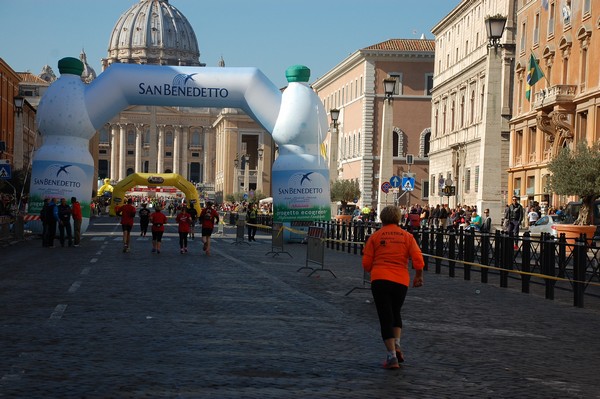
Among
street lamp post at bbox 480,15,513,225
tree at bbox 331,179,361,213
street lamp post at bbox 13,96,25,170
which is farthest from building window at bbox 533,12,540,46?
tree at bbox 331,179,361,213

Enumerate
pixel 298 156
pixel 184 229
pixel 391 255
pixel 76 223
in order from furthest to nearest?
pixel 298 156, pixel 76 223, pixel 184 229, pixel 391 255

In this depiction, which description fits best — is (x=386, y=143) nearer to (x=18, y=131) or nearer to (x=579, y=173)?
(x=579, y=173)

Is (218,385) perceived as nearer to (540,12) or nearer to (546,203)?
(546,203)

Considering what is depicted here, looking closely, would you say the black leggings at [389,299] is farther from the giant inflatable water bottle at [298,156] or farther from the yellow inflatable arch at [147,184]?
the yellow inflatable arch at [147,184]

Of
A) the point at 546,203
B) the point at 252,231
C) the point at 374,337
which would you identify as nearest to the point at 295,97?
the point at 252,231

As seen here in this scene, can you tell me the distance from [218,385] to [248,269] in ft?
49.1

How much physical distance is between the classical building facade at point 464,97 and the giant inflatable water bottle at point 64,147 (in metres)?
16.4

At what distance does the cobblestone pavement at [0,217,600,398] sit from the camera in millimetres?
8625

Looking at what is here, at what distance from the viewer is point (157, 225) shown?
2983 cm

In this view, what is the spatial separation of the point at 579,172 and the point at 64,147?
1636cm

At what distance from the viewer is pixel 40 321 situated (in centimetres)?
1247

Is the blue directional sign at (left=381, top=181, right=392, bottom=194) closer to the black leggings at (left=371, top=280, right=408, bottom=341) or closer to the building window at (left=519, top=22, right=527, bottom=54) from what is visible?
the building window at (left=519, top=22, right=527, bottom=54)

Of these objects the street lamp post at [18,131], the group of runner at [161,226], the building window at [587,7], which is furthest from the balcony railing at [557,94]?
the street lamp post at [18,131]

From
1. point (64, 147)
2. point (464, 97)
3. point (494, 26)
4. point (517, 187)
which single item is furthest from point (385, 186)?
point (464, 97)
